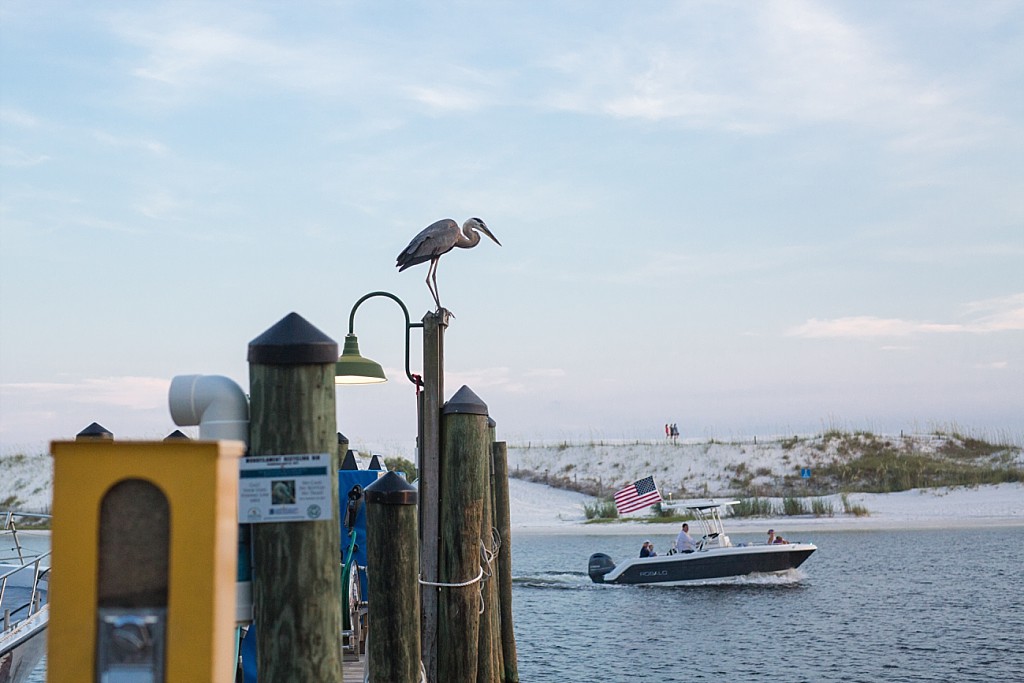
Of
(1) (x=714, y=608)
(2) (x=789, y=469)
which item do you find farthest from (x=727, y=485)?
(1) (x=714, y=608)

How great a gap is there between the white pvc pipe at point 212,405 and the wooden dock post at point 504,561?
29.0ft

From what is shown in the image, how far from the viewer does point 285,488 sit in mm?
4203

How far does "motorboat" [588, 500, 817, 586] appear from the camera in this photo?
30.3 metres

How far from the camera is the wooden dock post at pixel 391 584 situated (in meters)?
6.96

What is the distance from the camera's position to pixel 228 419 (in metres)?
4.36

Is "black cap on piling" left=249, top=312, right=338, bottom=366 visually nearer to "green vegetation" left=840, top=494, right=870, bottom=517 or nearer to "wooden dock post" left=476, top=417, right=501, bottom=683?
"wooden dock post" left=476, top=417, right=501, bottom=683

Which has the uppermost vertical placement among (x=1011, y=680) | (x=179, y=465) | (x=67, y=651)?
(x=179, y=465)

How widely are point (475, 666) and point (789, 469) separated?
58.1 meters

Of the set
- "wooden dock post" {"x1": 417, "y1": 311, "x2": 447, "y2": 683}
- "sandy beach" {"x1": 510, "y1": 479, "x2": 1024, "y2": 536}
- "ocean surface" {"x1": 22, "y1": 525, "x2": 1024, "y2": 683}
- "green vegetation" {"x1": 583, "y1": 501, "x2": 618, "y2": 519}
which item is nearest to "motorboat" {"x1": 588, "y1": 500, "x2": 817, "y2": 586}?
"ocean surface" {"x1": 22, "y1": 525, "x2": 1024, "y2": 683}

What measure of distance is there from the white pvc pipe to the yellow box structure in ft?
2.62

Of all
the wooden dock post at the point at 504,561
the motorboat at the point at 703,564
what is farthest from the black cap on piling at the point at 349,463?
the motorboat at the point at 703,564

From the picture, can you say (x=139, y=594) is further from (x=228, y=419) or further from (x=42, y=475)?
(x=42, y=475)

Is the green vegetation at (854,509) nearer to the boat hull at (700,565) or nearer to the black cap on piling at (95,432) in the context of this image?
the boat hull at (700,565)

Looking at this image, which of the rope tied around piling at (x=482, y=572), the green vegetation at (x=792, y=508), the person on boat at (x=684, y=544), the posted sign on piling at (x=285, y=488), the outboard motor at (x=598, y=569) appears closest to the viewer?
the posted sign on piling at (x=285, y=488)
